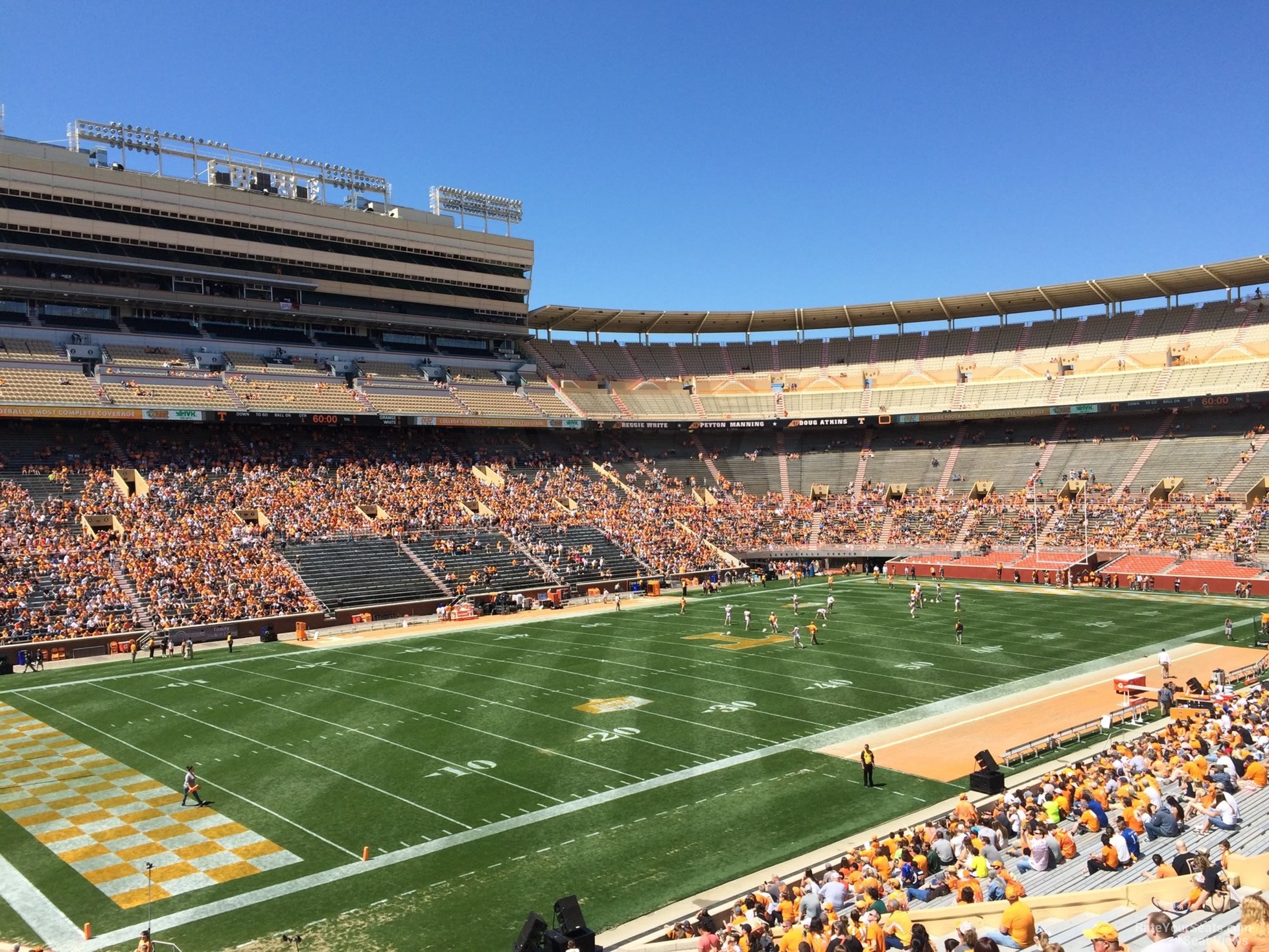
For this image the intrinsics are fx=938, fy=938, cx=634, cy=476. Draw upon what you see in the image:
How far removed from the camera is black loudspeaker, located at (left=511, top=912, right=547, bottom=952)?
11.5m

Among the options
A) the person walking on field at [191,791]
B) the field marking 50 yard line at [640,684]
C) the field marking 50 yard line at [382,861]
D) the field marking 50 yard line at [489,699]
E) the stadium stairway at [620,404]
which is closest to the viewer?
the field marking 50 yard line at [382,861]

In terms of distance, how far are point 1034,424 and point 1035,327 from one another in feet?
33.0

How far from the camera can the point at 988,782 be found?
19.4 meters

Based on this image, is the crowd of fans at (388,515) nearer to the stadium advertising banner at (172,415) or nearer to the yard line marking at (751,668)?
the stadium advertising banner at (172,415)

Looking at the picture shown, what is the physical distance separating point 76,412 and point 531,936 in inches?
1891

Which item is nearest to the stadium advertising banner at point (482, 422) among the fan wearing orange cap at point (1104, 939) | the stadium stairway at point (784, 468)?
the stadium stairway at point (784, 468)

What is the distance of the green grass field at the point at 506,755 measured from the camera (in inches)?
609

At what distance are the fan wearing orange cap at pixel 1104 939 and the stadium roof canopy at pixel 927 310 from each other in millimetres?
68497

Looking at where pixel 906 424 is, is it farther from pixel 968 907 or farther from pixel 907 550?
pixel 968 907

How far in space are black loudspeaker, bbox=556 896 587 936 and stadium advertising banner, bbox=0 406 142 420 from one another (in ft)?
155

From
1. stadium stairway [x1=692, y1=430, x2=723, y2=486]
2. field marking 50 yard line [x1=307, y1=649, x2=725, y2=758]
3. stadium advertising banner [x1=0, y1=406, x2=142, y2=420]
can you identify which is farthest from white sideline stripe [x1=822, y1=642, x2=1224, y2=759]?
stadium stairway [x1=692, y1=430, x2=723, y2=486]

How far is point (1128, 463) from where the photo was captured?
209ft

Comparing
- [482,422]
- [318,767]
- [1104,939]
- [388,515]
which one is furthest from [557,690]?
[482,422]

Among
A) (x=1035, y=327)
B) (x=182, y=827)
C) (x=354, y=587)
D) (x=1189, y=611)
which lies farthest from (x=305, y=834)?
(x=1035, y=327)
